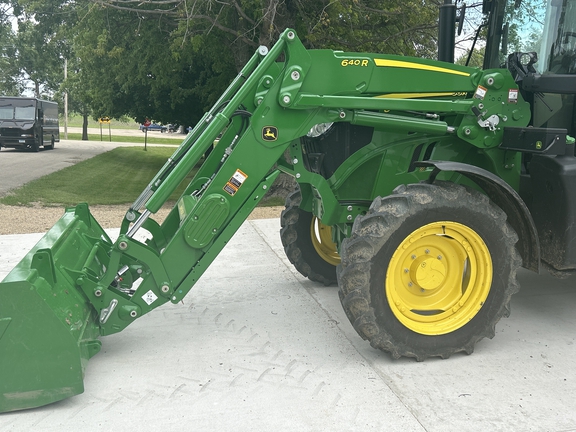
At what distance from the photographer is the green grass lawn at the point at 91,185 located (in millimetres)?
12352

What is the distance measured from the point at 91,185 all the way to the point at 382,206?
13012 millimetres

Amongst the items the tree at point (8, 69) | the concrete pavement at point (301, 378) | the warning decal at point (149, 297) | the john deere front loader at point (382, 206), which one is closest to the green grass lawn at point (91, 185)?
the concrete pavement at point (301, 378)

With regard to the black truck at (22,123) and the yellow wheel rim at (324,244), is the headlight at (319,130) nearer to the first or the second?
the yellow wheel rim at (324,244)

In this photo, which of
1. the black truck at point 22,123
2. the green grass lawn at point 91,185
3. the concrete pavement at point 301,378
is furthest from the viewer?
the black truck at point 22,123

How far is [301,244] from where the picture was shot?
17.5ft

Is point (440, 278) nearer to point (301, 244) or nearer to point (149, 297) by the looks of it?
point (301, 244)

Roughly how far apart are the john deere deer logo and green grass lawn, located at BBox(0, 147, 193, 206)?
9.16 m

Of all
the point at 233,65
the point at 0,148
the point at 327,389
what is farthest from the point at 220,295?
the point at 0,148

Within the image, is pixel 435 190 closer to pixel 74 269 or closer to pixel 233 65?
pixel 74 269

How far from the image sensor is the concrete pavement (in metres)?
3.09

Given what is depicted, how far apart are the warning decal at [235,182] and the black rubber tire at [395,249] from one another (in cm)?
77

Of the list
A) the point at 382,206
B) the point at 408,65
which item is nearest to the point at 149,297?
the point at 382,206

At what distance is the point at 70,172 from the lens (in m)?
17.6

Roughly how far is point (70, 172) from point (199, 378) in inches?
608
